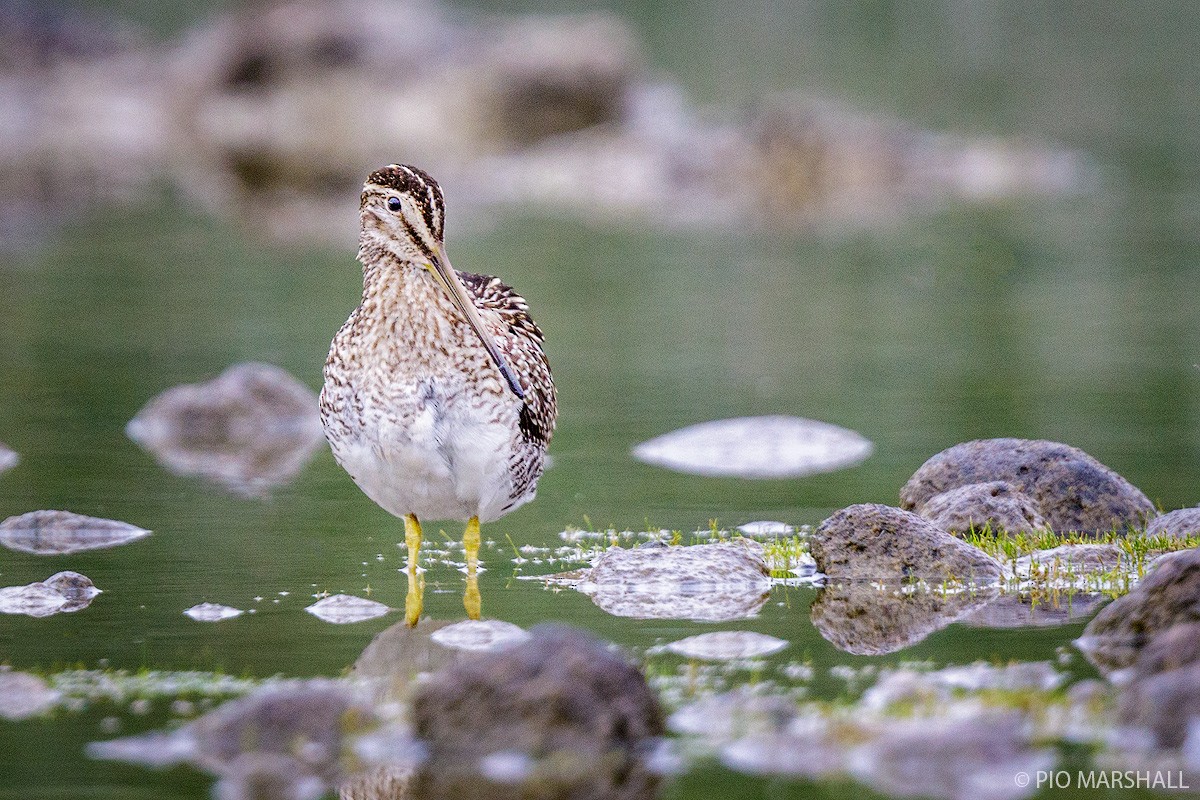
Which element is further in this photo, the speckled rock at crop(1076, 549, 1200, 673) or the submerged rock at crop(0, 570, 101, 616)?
Answer: the submerged rock at crop(0, 570, 101, 616)

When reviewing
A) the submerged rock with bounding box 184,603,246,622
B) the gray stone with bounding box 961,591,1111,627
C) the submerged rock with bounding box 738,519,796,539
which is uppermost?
the submerged rock with bounding box 738,519,796,539

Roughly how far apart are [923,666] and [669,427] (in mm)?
7618

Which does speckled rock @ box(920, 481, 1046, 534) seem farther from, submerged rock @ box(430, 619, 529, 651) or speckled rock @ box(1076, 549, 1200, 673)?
submerged rock @ box(430, 619, 529, 651)

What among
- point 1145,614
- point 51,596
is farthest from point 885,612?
point 51,596

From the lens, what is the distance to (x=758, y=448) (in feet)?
47.7

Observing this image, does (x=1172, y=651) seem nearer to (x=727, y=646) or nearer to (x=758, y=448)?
(x=727, y=646)

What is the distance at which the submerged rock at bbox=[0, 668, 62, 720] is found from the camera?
308 inches

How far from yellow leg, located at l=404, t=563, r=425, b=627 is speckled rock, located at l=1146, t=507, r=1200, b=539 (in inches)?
157

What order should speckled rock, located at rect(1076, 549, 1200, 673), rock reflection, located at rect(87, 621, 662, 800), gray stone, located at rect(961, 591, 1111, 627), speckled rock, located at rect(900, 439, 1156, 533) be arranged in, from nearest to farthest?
rock reflection, located at rect(87, 621, 662, 800), speckled rock, located at rect(1076, 549, 1200, 673), gray stone, located at rect(961, 591, 1111, 627), speckled rock, located at rect(900, 439, 1156, 533)

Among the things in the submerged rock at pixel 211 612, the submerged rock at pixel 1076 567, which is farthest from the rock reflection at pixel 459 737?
the submerged rock at pixel 1076 567

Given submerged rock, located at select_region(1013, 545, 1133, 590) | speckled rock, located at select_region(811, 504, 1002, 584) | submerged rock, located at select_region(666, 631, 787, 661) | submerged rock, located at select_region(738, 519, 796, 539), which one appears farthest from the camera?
submerged rock, located at select_region(738, 519, 796, 539)

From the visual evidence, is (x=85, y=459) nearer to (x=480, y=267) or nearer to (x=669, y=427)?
(x=669, y=427)

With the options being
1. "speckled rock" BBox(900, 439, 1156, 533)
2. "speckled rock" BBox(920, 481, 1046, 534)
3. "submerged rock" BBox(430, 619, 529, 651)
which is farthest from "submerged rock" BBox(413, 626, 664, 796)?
"speckled rock" BBox(900, 439, 1156, 533)

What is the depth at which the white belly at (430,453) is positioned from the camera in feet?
30.8
